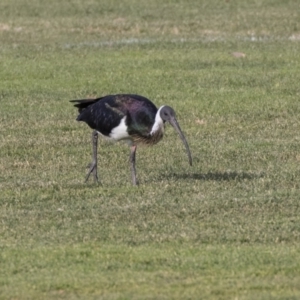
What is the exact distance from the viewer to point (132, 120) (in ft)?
36.0

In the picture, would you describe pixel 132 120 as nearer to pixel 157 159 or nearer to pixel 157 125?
pixel 157 125

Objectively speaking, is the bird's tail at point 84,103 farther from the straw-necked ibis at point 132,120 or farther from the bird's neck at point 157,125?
the bird's neck at point 157,125

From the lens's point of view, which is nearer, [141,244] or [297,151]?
[141,244]

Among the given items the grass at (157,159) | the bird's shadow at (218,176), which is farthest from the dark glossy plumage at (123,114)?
the bird's shadow at (218,176)

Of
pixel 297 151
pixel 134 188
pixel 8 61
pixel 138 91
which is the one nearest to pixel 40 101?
pixel 138 91

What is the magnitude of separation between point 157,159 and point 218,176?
1.26 metres

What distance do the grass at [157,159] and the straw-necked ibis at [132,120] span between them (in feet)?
1.55

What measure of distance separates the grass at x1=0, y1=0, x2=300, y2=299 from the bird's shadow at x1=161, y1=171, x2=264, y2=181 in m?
0.01

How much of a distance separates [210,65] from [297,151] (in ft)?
20.2

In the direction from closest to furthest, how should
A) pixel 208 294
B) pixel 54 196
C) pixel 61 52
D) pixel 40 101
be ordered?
pixel 208 294 < pixel 54 196 < pixel 40 101 < pixel 61 52

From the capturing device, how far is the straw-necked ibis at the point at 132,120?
10.9 meters

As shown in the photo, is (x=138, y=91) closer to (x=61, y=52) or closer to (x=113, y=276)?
(x=61, y=52)

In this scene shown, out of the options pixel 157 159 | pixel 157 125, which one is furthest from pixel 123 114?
pixel 157 159

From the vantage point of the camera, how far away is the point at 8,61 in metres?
19.6
